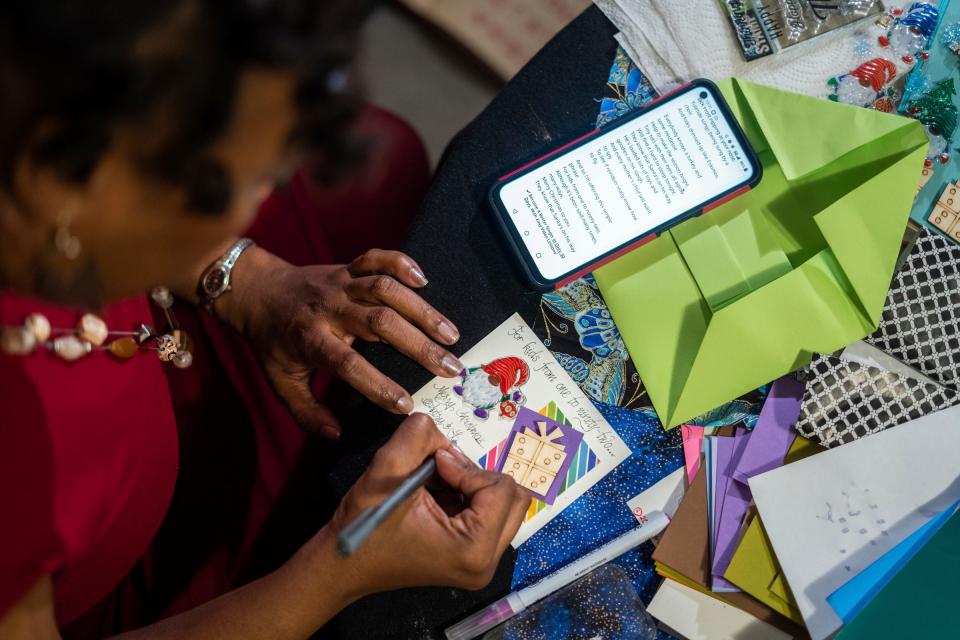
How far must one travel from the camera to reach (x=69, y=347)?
0.55 meters

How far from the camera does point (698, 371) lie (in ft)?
2.10

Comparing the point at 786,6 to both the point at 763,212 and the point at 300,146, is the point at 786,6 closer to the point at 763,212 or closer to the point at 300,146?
the point at 763,212

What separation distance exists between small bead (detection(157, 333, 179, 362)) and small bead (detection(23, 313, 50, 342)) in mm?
136

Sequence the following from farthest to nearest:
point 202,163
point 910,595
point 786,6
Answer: point 786,6, point 910,595, point 202,163

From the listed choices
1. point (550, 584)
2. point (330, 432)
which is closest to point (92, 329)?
point (330, 432)

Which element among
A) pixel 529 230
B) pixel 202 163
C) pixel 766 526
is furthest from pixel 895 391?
pixel 202 163

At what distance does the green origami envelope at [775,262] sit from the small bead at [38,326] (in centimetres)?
45

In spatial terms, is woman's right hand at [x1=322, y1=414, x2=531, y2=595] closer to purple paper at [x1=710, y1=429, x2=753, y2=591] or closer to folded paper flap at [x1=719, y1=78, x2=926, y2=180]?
purple paper at [x1=710, y1=429, x2=753, y2=591]

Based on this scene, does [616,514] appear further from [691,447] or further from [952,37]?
[952,37]

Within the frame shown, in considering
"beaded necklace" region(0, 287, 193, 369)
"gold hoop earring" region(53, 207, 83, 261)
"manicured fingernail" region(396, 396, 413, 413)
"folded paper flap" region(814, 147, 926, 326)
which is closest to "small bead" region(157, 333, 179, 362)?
"beaded necklace" region(0, 287, 193, 369)

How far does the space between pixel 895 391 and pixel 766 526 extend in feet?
0.54

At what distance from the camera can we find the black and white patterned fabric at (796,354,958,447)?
0.63m

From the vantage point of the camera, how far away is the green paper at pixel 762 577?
622 millimetres

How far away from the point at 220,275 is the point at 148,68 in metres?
0.50
